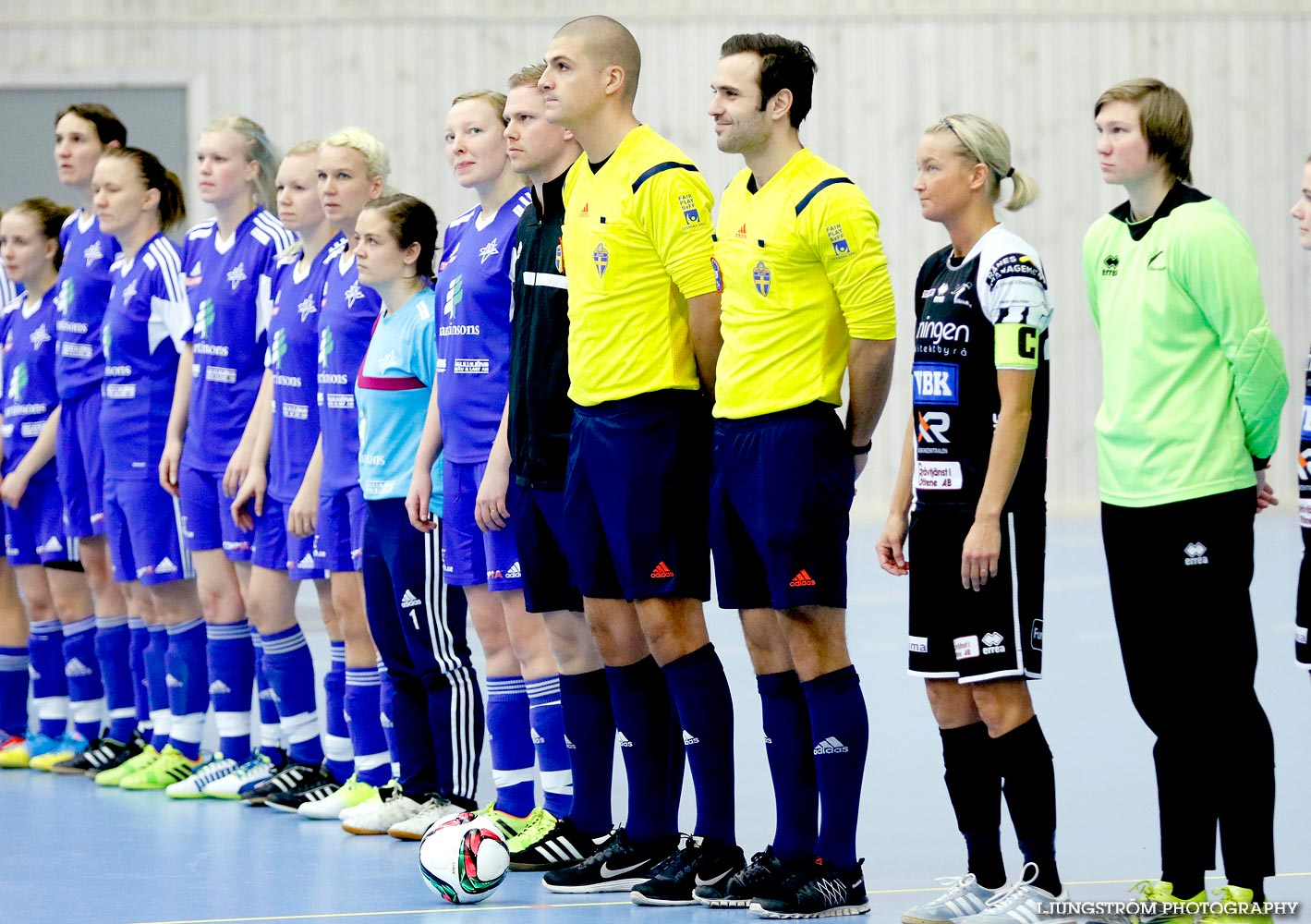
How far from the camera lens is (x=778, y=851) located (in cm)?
417

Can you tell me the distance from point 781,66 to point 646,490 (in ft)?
3.48

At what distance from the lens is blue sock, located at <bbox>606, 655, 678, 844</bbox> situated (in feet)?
14.5

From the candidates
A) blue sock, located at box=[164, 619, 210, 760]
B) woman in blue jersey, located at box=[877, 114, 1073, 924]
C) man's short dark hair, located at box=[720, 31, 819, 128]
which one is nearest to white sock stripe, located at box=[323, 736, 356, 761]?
blue sock, located at box=[164, 619, 210, 760]

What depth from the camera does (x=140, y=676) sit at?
6531 mm

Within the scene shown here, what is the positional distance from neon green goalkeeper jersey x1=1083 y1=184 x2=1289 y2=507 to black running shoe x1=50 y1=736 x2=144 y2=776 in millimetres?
3980

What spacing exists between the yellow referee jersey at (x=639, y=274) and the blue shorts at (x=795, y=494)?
0.31 m

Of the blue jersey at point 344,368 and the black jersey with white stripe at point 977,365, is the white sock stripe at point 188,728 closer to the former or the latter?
the blue jersey at point 344,368

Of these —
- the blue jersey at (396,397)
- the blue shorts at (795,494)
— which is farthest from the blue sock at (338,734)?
the blue shorts at (795,494)

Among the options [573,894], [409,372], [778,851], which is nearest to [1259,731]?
[778,851]

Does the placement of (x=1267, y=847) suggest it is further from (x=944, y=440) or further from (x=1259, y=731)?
(x=944, y=440)

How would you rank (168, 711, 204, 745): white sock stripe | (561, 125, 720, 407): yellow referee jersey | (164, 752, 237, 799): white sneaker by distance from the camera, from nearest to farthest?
1. (561, 125, 720, 407): yellow referee jersey
2. (164, 752, 237, 799): white sneaker
3. (168, 711, 204, 745): white sock stripe

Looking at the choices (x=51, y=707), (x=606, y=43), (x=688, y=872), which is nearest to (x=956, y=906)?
(x=688, y=872)

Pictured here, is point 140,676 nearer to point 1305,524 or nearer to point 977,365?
point 977,365

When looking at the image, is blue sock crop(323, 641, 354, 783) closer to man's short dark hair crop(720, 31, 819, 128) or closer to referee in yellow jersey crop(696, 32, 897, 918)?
referee in yellow jersey crop(696, 32, 897, 918)
